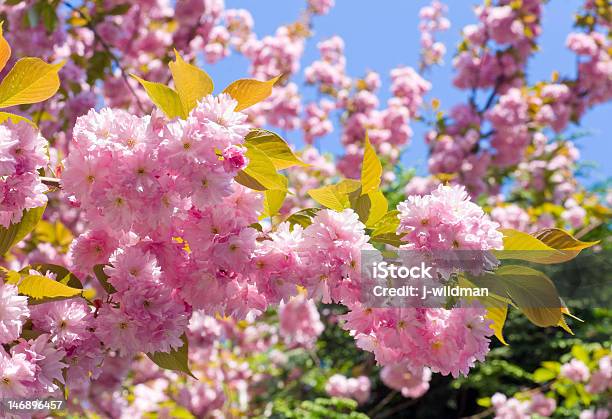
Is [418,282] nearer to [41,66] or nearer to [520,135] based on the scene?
[41,66]

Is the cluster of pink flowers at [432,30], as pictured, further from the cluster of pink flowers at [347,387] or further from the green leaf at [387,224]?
the green leaf at [387,224]

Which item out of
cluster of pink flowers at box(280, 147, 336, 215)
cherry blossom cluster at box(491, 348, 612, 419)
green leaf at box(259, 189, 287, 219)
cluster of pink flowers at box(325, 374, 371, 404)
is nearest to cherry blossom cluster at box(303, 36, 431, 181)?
cluster of pink flowers at box(280, 147, 336, 215)

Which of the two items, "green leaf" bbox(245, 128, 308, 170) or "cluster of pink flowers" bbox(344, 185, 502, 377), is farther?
"green leaf" bbox(245, 128, 308, 170)

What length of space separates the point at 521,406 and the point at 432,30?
487 cm

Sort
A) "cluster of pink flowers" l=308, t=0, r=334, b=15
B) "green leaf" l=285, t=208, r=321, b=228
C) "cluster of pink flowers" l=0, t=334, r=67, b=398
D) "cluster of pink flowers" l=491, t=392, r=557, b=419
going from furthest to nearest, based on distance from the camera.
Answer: "cluster of pink flowers" l=308, t=0, r=334, b=15 < "cluster of pink flowers" l=491, t=392, r=557, b=419 < "green leaf" l=285, t=208, r=321, b=228 < "cluster of pink flowers" l=0, t=334, r=67, b=398

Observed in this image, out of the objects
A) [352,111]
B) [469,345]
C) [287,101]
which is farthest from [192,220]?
[287,101]

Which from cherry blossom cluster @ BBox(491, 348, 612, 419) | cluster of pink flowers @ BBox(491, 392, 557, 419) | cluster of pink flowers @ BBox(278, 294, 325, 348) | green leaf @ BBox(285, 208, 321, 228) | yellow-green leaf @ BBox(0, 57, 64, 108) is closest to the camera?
yellow-green leaf @ BBox(0, 57, 64, 108)

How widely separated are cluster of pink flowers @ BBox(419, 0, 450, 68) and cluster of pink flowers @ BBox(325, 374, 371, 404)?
3.79 m

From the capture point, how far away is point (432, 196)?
0.98 metres

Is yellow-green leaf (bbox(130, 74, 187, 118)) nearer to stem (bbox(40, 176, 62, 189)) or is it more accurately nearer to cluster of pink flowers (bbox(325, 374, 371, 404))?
stem (bbox(40, 176, 62, 189))

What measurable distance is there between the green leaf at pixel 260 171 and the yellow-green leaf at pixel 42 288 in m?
0.33

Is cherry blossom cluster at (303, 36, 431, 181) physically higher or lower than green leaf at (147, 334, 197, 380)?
higher

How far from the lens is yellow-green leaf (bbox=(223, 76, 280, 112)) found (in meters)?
1.08

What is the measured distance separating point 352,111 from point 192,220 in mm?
4792
